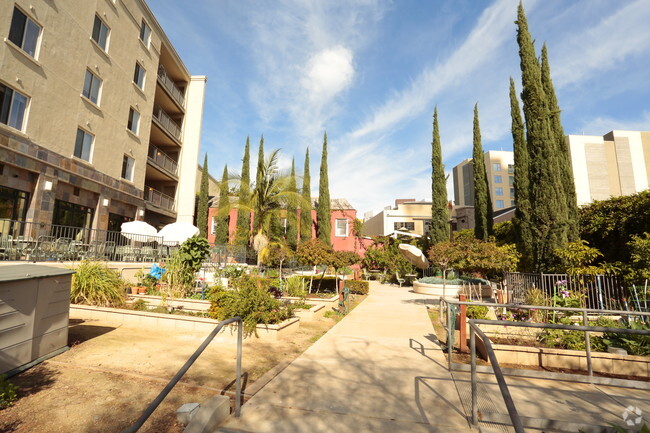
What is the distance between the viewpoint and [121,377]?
4477 millimetres

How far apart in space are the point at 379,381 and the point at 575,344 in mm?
4094

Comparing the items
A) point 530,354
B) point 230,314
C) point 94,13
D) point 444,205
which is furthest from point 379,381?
point 444,205

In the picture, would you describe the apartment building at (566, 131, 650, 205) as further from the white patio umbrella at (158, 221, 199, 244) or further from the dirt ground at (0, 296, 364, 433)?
the dirt ground at (0, 296, 364, 433)

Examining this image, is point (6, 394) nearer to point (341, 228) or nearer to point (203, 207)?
point (341, 228)

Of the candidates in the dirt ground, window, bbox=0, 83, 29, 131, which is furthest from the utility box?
window, bbox=0, 83, 29, 131

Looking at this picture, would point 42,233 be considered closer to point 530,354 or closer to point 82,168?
point 82,168

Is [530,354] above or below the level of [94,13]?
below

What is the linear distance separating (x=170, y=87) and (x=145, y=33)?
428 centimetres

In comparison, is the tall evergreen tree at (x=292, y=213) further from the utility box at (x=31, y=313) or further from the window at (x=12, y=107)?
the utility box at (x=31, y=313)

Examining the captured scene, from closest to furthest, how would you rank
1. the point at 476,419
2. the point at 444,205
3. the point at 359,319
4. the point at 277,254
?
the point at 476,419 < the point at 359,319 < the point at 277,254 < the point at 444,205

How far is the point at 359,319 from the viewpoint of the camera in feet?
32.7

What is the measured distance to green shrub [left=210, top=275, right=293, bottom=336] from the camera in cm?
705

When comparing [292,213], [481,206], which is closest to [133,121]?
[292,213]

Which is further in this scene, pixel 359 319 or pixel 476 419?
pixel 359 319
